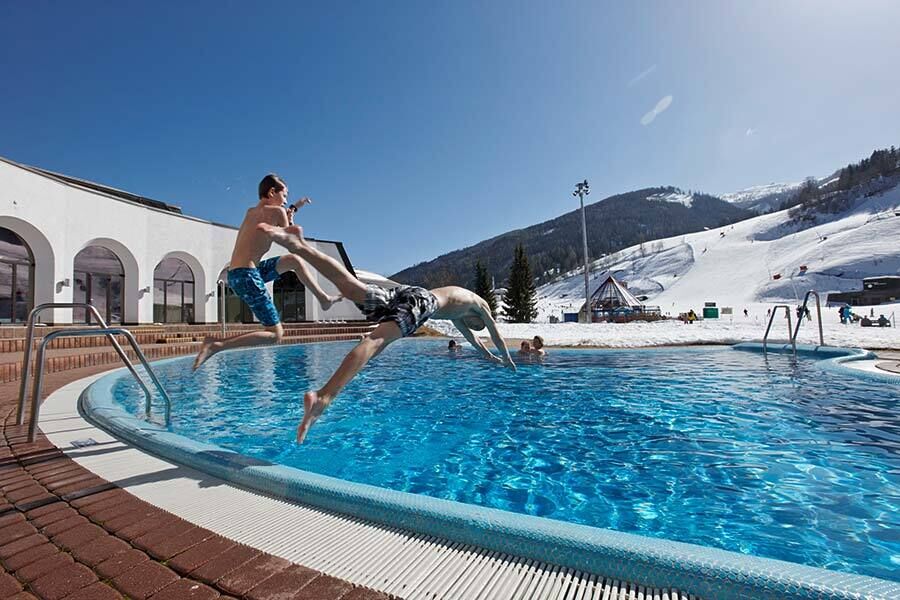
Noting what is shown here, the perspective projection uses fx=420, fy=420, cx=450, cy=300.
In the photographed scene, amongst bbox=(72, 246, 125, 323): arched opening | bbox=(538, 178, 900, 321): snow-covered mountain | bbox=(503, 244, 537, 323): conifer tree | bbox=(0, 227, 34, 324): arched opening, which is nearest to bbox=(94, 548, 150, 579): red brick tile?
bbox=(0, 227, 34, 324): arched opening

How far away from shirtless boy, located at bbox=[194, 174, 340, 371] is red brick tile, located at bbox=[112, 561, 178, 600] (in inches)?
81.0

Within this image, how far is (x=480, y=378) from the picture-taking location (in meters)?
10.2

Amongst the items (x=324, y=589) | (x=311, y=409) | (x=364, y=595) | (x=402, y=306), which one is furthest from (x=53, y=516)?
(x=402, y=306)

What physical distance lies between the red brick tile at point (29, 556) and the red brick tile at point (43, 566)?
3cm

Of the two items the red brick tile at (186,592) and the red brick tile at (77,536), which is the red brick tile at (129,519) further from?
the red brick tile at (186,592)

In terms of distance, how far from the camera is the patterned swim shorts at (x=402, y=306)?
3098 mm

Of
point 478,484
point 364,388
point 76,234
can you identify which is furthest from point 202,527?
point 76,234

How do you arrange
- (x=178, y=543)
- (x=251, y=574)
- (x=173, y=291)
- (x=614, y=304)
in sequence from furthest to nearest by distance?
(x=614, y=304) → (x=173, y=291) → (x=178, y=543) → (x=251, y=574)

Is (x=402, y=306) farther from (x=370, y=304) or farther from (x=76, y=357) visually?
(x=76, y=357)

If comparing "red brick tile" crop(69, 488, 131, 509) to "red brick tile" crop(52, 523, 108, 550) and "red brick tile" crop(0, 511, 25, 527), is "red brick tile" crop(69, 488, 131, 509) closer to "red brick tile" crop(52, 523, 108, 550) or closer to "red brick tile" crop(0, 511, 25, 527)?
"red brick tile" crop(0, 511, 25, 527)

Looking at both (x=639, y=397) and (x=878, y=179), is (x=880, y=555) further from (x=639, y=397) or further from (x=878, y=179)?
(x=878, y=179)

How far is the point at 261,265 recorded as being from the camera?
384 centimetres

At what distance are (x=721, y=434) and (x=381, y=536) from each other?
187 inches

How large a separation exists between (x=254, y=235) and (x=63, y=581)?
7.95 feet
